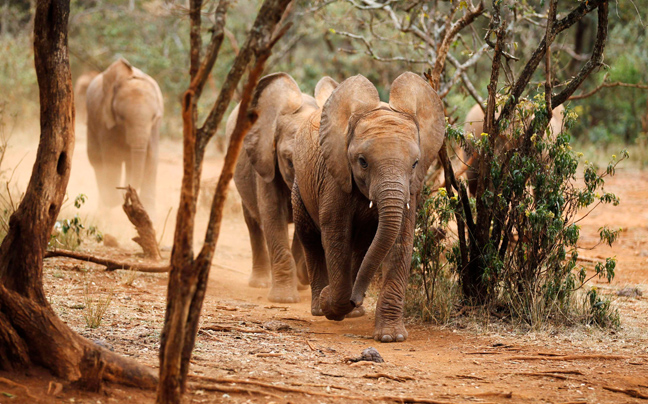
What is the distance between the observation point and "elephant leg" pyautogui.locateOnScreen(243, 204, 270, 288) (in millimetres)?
9656

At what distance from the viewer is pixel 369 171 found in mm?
6020

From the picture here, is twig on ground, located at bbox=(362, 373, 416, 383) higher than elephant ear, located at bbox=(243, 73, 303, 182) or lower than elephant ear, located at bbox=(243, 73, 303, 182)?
lower

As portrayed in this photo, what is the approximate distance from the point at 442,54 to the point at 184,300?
188 inches

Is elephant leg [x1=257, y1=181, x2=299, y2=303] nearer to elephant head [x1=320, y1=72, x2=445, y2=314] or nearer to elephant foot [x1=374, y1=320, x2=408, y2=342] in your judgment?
elephant head [x1=320, y1=72, x2=445, y2=314]

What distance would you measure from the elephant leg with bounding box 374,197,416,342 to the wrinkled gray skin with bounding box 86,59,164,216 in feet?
24.6

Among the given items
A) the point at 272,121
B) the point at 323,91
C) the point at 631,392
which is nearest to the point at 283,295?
the point at 272,121

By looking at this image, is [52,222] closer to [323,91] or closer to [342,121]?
[342,121]

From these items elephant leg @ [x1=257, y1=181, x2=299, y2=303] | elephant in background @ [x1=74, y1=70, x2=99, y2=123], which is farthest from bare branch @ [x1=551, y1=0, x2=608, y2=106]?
elephant in background @ [x1=74, y1=70, x2=99, y2=123]

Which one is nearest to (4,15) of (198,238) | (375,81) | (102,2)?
(102,2)

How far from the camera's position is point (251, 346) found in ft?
18.5

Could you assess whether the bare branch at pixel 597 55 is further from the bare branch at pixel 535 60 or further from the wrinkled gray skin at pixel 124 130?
the wrinkled gray skin at pixel 124 130

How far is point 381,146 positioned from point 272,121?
2.76m

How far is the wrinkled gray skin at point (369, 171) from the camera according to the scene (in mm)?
6000

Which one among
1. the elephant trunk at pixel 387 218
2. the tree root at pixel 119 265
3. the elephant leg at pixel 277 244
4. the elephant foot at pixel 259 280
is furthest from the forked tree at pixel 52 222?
the elephant foot at pixel 259 280
